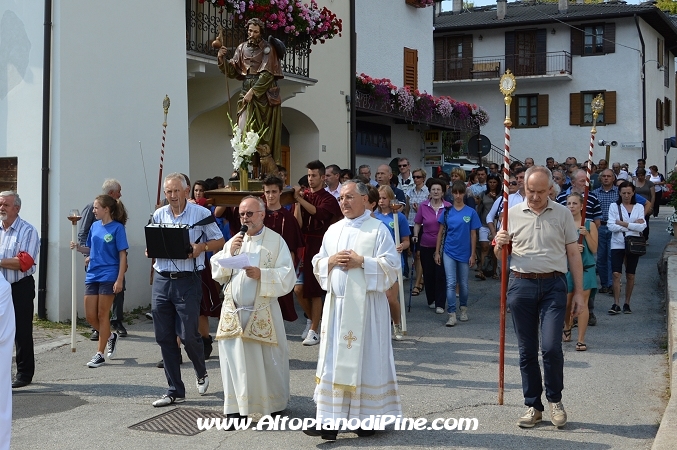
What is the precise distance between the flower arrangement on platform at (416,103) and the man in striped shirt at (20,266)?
43.2 ft

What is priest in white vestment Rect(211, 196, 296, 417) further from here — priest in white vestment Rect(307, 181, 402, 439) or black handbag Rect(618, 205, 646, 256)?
black handbag Rect(618, 205, 646, 256)

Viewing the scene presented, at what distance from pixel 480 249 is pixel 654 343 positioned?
19.6ft

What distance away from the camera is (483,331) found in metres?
11.3

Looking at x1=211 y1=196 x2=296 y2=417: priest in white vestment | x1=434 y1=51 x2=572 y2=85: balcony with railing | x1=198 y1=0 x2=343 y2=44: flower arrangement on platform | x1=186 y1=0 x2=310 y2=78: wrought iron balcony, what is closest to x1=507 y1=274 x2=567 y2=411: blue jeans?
x1=211 y1=196 x2=296 y2=417: priest in white vestment

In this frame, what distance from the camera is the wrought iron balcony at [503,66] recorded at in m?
39.1

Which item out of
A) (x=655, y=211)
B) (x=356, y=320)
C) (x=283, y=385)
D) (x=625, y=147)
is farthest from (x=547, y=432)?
(x=625, y=147)

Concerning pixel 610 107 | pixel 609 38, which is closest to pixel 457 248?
pixel 610 107

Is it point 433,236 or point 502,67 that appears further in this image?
point 502,67

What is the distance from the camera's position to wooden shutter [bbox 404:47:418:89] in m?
25.7

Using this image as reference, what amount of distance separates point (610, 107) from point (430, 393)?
32.9 m

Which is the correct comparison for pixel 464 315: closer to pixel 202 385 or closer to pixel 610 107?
pixel 202 385

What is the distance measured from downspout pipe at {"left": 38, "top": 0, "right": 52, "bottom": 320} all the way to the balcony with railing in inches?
1176

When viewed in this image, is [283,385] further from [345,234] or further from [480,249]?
[480,249]

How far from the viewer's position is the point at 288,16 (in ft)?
50.6
